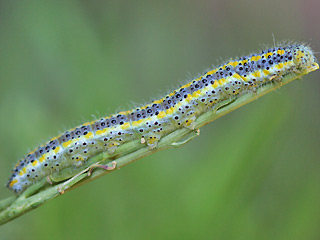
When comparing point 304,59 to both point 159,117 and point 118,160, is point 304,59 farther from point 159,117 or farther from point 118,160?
point 118,160

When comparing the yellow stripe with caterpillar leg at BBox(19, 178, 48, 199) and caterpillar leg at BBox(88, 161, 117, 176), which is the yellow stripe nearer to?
caterpillar leg at BBox(19, 178, 48, 199)

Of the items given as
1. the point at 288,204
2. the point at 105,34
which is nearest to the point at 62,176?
the point at 288,204

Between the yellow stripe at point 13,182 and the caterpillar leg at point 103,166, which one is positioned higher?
the caterpillar leg at point 103,166

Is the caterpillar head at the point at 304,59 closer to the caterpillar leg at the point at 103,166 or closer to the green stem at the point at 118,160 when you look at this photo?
the green stem at the point at 118,160

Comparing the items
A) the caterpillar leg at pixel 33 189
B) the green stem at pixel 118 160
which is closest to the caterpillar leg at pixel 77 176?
the green stem at pixel 118 160

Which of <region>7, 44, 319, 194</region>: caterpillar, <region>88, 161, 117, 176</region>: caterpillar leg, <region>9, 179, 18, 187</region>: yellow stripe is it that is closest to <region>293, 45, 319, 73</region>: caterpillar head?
<region>7, 44, 319, 194</region>: caterpillar

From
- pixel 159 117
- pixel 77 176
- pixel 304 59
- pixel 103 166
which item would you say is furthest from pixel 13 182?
pixel 304 59
